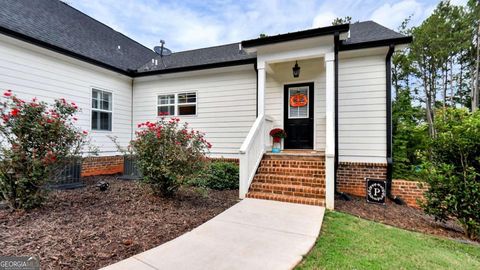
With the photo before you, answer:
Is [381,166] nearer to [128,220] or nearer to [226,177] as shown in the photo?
[226,177]

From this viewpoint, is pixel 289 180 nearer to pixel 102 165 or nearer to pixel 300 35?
pixel 300 35

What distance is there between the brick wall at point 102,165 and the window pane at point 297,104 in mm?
6823

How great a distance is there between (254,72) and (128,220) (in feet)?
19.6

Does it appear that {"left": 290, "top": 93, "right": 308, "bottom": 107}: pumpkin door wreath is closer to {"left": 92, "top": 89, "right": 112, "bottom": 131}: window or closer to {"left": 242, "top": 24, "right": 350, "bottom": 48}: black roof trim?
{"left": 242, "top": 24, "right": 350, "bottom": 48}: black roof trim

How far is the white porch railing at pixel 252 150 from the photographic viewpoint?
549 centimetres

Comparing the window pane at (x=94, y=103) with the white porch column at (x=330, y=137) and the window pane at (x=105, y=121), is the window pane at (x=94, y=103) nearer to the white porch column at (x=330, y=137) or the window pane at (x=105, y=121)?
the window pane at (x=105, y=121)

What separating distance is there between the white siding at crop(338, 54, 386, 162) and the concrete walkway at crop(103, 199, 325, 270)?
3.14 m

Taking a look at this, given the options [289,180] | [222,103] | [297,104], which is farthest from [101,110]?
[289,180]

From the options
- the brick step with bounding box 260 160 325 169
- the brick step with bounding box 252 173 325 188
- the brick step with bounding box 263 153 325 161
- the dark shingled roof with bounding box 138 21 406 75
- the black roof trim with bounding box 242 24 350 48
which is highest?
the dark shingled roof with bounding box 138 21 406 75

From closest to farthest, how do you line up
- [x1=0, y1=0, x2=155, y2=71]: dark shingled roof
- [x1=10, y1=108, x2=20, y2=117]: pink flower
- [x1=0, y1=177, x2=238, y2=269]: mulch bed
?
[x1=0, y1=177, x2=238, y2=269]: mulch bed < [x1=10, y1=108, x2=20, y2=117]: pink flower < [x1=0, y1=0, x2=155, y2=71]: dark shingled roof

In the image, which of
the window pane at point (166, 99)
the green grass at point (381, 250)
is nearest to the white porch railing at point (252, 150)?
the green grass at point (381, 250)

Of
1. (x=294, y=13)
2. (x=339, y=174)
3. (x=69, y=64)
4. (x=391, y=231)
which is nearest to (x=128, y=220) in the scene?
(x=391, y=231)

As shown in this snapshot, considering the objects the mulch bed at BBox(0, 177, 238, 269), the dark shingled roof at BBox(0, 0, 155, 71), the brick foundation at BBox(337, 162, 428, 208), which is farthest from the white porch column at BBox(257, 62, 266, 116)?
the dark shingled roof at BBox(0, 0, 155, 71)

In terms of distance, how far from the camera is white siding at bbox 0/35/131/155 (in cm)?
601
